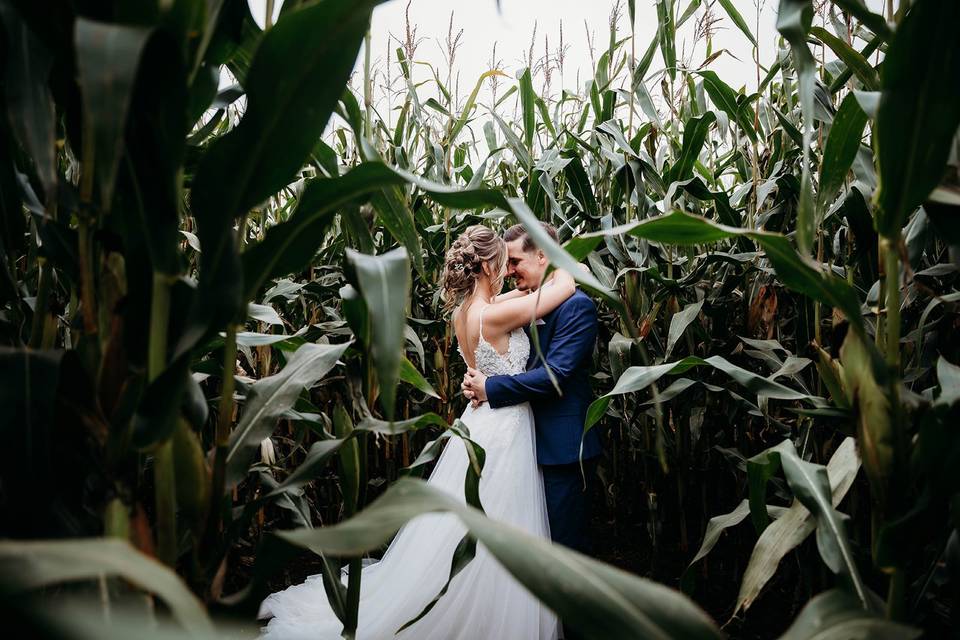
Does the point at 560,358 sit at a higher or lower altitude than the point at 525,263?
lower

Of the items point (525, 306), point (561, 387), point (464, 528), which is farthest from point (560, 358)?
point (464, 528)

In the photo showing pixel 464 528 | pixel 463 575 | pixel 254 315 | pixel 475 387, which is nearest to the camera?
pixel 254 315

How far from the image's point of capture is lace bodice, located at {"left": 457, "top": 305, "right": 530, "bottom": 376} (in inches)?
82.7

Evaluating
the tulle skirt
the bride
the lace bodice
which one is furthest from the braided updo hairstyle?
the tulle skirt

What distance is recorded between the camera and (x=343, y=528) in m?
0.47

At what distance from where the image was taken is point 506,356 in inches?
83.2

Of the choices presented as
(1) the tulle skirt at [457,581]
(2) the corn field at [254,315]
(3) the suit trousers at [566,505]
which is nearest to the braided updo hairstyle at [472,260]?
(1) the tulle skirt at [457,581]

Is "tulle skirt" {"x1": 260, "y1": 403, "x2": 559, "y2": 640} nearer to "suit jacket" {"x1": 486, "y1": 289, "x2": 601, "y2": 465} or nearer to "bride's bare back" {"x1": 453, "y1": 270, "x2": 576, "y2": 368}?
"suit jacket" {"x1": 486, "y1": 289, "x2": 601, "y2": 465}

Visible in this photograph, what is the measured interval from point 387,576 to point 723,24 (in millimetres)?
2318

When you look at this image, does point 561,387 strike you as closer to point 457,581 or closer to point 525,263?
point 525,263

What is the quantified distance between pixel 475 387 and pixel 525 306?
340 mm

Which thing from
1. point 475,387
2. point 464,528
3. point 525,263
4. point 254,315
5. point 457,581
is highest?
point 525,263

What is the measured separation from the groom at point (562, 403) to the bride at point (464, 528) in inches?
1.7

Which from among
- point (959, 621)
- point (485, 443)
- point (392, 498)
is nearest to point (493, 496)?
point (485, 443)
